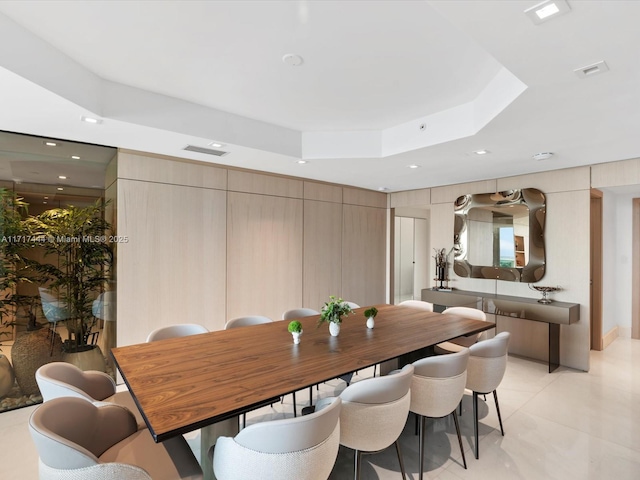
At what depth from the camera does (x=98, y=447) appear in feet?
5.38

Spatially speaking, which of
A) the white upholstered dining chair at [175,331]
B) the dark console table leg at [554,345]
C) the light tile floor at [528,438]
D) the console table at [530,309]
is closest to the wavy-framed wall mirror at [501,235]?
the console table at [530,309]

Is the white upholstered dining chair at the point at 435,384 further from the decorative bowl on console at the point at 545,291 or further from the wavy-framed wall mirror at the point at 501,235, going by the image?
the wavy-framed wall mirror at the point at 501,235

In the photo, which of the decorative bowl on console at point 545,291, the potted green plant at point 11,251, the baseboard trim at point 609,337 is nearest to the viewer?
the potted green plant at point 11,251

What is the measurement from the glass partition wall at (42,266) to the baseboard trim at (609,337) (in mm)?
6722

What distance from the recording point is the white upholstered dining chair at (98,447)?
1.22 m

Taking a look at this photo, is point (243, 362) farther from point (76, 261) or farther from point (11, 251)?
point (11, 251)

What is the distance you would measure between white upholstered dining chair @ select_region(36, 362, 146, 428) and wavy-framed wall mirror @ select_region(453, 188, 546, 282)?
4.85 m

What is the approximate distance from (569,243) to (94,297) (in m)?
5.84

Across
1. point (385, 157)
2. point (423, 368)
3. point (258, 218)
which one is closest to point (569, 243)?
point (385, 157)

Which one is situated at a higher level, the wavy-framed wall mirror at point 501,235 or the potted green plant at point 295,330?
the wavy-framed wall mirror at point 501,235

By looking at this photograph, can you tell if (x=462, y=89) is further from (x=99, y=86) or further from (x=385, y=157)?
(x=99, y=86)

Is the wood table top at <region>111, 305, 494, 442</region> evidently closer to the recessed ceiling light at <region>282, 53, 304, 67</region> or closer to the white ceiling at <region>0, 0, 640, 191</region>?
the white ceiling at <region>0, 0, 640, 191</region>

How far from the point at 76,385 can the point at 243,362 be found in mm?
1014

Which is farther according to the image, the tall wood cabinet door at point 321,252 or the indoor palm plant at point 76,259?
the tall wood cabinet door at point 321,252
